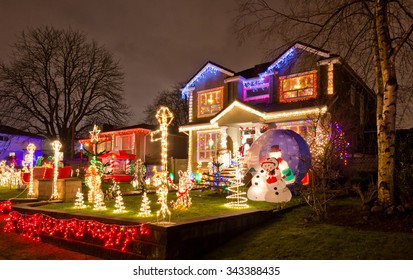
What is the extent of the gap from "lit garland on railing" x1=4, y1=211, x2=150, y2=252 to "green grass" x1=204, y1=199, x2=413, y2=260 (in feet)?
6.10

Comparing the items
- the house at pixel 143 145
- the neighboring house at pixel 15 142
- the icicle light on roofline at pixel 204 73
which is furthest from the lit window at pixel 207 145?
the neighboring house at pixel 15 142

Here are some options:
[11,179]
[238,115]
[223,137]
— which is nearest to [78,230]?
[238,115]

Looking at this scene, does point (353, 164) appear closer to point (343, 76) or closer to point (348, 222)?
point (343, 76)

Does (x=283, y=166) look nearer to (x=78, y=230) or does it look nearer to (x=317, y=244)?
(x=317, y=244)

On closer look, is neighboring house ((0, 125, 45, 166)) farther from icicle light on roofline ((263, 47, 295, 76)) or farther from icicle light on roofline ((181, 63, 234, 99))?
icicle light on roofline ((263, 47, 295, 76))

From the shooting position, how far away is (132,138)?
1357 inches

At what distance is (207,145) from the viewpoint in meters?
24.8

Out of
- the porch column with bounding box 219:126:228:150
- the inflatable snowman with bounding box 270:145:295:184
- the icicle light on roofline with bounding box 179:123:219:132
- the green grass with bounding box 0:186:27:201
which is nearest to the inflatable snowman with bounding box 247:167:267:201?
the inflatable snowman with bounding box 270:145:295:184

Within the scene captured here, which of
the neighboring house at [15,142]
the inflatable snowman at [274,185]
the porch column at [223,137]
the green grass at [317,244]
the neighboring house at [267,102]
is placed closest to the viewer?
the green grass at [317,244]

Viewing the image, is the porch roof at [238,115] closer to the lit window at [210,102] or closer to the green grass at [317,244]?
the lit window at [210,102]

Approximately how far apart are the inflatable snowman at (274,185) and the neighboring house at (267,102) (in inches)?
231

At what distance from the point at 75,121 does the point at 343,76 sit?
94.5 ft

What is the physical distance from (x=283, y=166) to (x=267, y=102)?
977 centimetres

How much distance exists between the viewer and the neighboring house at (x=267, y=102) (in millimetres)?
18906
